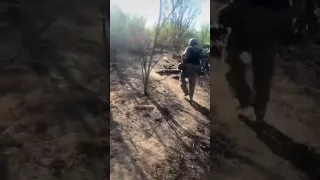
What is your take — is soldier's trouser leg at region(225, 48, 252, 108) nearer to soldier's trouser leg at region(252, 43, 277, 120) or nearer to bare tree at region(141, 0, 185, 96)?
soldier's trouser leg at region(252, 43, 277, 120)

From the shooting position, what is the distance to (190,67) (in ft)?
6.69

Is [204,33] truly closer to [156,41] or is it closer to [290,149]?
[156,41]

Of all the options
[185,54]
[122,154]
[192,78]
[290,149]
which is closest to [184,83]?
[192,78]

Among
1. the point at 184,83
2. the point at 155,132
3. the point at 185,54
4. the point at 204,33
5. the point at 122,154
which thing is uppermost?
the point at 204,33

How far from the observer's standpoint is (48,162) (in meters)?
1.52

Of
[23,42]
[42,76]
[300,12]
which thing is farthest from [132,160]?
[300,12]

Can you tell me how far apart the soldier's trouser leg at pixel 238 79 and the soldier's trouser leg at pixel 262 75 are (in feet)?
0.11

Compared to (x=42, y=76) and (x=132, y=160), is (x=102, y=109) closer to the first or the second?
(x=42, y=76)

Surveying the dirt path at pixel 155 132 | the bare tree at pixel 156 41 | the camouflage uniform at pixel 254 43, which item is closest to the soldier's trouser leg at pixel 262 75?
the camouflage uniform at pixel 254 43

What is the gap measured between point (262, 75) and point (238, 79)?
9 centimetres

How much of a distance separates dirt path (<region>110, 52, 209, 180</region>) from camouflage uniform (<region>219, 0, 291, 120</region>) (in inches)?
19.0

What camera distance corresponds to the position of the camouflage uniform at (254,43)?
4.83 ft

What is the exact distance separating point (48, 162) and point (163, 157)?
661 mm

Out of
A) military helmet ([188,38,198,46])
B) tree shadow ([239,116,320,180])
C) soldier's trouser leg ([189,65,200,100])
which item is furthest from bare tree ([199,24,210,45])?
tree shadow ([239,116,320,180])
